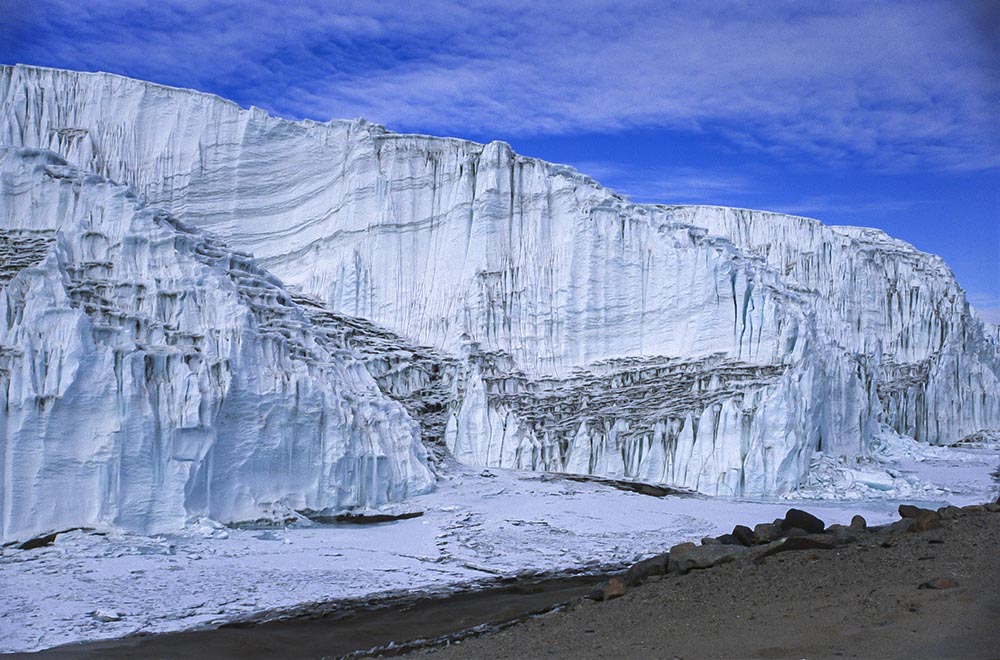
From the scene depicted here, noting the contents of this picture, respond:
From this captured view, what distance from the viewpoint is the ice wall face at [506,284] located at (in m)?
32.5

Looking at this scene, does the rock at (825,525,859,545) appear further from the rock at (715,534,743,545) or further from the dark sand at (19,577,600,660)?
the dark sand at (19,577,600,660)

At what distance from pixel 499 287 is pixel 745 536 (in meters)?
25.3

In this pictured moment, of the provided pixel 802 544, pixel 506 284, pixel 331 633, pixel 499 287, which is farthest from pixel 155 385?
pixel 506 284

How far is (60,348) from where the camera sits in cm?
2062

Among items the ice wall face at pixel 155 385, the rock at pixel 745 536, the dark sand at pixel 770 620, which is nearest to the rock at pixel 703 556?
the dark sand at pixel 770 620

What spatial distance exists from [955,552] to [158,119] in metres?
35.4

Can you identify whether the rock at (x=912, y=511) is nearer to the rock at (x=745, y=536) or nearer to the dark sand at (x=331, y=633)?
the rock at (x=745, y=536)

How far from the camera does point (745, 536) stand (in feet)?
44.8

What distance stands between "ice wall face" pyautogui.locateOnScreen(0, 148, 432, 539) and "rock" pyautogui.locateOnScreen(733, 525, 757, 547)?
12.5 meters

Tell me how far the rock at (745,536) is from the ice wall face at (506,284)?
17.6m

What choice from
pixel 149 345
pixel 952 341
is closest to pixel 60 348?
pixel 149 345

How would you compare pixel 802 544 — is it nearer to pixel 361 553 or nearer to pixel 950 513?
pixel 950 513

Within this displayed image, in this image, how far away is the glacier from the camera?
32.5 meters

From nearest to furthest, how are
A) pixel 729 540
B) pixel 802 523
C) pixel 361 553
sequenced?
pixel 729 540 < pixel 802 523 < pixel 361 553
